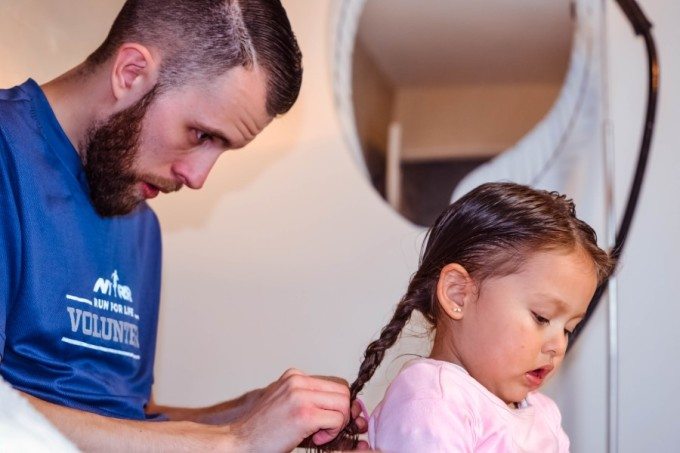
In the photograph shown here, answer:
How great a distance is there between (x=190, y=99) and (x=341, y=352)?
95cm

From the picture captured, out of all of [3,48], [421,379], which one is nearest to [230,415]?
[421,379]

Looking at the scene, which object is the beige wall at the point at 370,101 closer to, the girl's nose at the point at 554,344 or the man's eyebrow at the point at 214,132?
the man's eyebrow at the point at 214,132

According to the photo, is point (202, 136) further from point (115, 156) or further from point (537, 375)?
point (537, 375)

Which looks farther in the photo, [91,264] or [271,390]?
[91,264]

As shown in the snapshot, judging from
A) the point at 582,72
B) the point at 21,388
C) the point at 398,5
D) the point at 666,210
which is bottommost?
the point at 21,388

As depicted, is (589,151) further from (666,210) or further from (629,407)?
(629,407)

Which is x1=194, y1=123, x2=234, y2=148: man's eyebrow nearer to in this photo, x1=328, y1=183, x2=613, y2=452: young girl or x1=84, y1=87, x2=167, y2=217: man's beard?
x1=84, y1=87, x2=167, y2=217: man's beard

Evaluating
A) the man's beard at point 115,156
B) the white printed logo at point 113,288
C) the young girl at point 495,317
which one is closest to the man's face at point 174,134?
the man's beard at point 115,156

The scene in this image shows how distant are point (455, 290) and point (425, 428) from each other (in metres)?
0.24

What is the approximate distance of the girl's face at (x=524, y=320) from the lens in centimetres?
127

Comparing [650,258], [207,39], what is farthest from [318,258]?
[207,39]

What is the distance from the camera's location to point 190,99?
1515mm

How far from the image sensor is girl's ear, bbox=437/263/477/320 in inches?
52.1

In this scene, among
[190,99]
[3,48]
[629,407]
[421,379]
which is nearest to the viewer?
[421,379]
